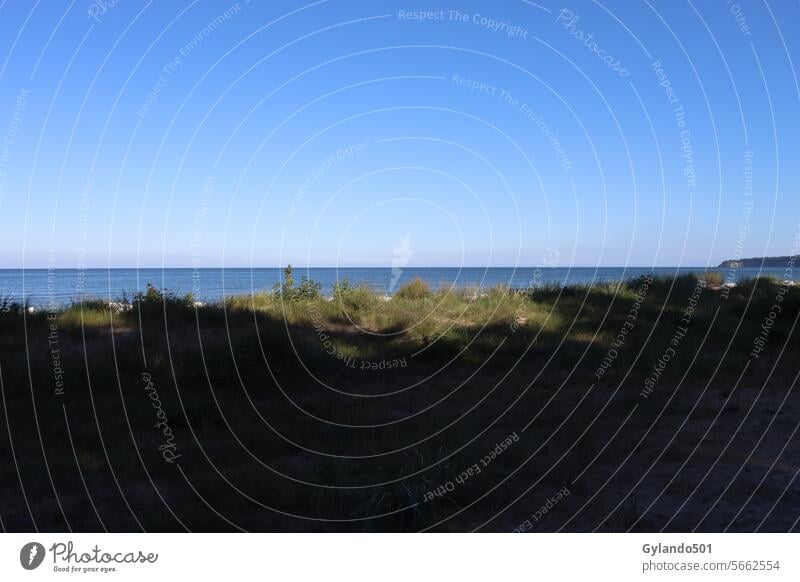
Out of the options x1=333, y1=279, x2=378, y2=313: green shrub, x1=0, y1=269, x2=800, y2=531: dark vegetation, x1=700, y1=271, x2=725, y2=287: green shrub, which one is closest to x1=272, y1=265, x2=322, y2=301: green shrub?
x1=333, y1=279, x2=378, y2=313: green shrub

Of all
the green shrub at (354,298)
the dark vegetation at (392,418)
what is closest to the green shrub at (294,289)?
the green shrub at (354,298)

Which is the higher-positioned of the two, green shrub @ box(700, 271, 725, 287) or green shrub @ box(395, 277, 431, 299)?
green shrub @ box(700, 271, 725, 287)

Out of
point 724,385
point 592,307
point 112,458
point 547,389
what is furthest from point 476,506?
point 592,307

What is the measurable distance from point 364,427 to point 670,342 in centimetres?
723

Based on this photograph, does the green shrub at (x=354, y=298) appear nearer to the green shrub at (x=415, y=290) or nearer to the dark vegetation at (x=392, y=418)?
the dark vegetation at (x=392, y=418)

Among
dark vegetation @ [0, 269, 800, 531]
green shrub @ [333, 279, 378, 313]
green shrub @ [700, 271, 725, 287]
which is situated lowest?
dark vegetation @ [0, 269, 800, 531]

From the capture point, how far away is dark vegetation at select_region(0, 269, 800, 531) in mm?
5504

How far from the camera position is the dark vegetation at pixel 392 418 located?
550 cm

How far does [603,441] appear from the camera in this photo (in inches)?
287

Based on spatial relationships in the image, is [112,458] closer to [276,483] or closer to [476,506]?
[276,483]

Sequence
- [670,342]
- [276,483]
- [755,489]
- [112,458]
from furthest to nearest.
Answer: [670,342] < [112,458] < [276,483] < [755,489]

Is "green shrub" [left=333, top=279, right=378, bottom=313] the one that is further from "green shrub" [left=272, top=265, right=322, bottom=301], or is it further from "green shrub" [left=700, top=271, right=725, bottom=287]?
"green shrub" [left=700, top=271, right=725, bottom=287]

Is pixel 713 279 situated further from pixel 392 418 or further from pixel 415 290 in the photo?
pixel 392 418

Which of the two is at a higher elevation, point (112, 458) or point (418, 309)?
point (418, 309)
